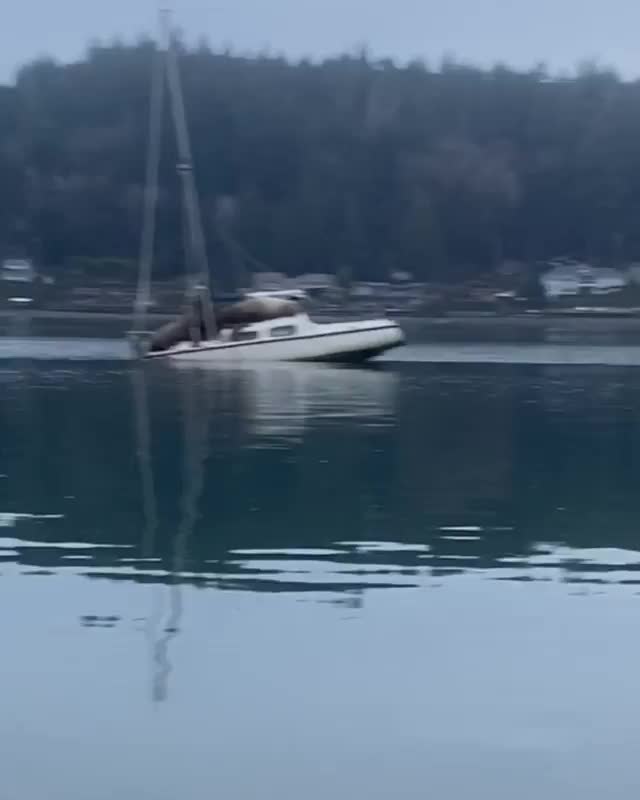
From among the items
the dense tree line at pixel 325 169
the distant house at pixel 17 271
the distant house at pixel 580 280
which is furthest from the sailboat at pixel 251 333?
the dense tree line at pixel 325 169

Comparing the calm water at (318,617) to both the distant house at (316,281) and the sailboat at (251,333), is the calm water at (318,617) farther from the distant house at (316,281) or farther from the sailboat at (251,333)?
the distant house at (316,281)

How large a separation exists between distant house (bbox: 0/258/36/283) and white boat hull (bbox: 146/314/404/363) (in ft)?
184

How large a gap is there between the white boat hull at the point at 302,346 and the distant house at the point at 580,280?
55.8m

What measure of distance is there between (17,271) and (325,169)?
23.0 meters

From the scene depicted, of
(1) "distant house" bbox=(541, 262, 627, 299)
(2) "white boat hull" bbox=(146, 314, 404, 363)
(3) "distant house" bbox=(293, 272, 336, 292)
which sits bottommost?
(1) "distant house" bbox=(541, 262, 627, 299)

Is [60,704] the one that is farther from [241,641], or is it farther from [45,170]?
[45,170]

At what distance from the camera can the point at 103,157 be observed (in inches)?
4237

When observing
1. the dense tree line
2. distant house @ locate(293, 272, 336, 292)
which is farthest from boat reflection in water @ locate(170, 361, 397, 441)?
the dense tree line

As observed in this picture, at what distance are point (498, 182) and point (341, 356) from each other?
245 feet

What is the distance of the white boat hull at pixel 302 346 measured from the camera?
1460 inches

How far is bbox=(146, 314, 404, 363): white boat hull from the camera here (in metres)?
37.1

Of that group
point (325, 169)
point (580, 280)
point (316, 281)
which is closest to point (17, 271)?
point (316, 281)

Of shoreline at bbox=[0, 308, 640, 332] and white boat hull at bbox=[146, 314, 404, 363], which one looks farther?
shoreline at bbox=[0, 308, 640, 332]

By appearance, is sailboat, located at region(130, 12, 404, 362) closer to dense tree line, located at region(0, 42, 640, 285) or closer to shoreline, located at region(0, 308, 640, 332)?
shoreline, located at region(0, 308, 640, 332)
